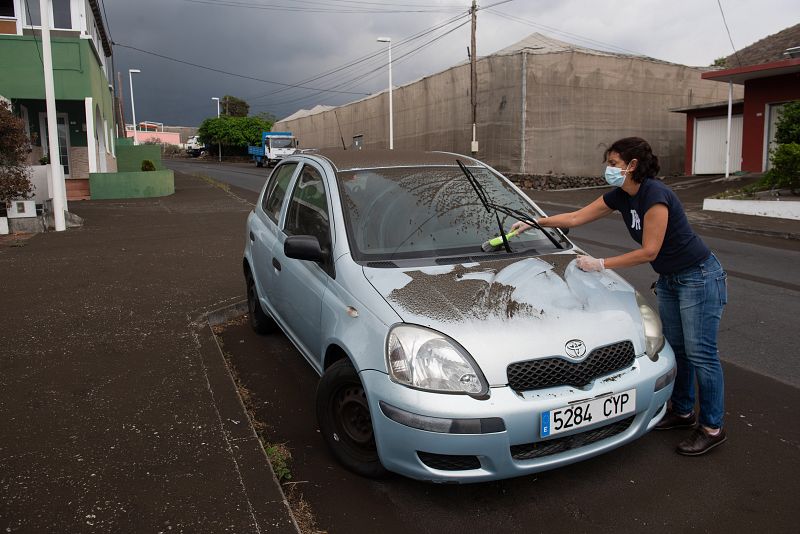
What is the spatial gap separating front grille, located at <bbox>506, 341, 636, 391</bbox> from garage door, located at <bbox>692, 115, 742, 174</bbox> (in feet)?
79.9

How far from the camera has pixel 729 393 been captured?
14.1 feet

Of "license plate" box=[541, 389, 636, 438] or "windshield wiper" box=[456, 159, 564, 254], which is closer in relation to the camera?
"license plate" box=[541, 389, 636, 438]

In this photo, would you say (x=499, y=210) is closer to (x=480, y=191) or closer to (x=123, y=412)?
(x=480, y=191)

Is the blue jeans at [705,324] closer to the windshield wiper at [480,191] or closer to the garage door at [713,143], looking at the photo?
the windshield wiper at [480,191]

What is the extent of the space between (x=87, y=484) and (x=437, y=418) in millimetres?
1658

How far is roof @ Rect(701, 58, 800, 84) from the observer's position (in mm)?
19145

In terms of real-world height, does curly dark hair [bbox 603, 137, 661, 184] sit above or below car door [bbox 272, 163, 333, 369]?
above

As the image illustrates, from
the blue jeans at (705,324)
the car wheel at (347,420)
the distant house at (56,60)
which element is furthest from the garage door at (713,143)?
the car wheel at (347,420)

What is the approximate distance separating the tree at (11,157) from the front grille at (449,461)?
1172 cm

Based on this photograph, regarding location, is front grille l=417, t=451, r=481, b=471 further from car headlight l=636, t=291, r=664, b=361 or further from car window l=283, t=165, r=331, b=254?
car window l=283, t=165, r=331, b=254

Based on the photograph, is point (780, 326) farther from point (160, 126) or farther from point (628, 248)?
point (160, 126)

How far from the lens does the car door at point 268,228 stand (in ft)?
16.0

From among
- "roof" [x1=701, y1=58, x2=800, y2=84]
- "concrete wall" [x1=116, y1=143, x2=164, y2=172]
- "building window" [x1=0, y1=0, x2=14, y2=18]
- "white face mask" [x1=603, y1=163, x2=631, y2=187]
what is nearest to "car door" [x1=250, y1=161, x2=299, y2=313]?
"white face mask" [x1=603, y1=163, x2=631, y2=187]

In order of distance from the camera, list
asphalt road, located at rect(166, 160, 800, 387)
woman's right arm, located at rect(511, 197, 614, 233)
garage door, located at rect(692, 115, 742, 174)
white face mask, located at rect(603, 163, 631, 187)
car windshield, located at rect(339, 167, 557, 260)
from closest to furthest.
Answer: white face mask, located at rect(603, 163, 631, 187) < car windshield, located at rect(339, 167, 557, 260) < woman's right arm, located at rect(511, 197, 614, 233) < asphalt road, located at rect(166, 160, 800, 387) < garage door, located at rect(692, 115, 742, 174)
